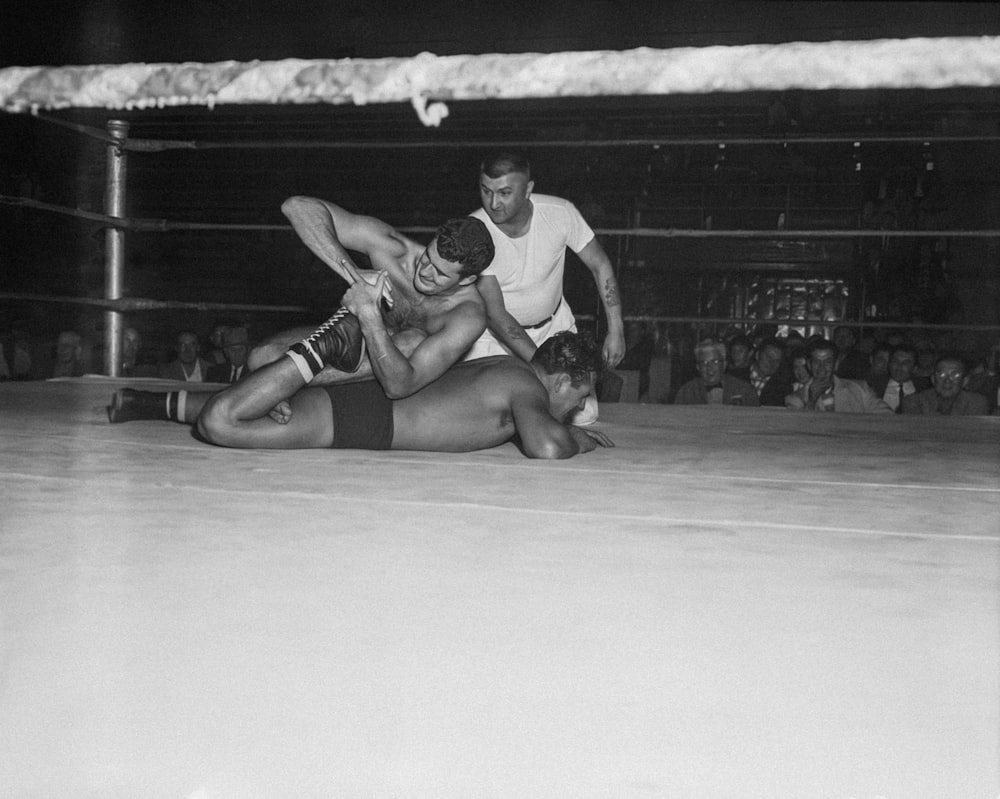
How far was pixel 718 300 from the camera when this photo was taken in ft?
26.7

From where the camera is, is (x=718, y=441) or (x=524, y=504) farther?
(x=718, y=441)

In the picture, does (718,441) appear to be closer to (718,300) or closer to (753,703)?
(753,703)

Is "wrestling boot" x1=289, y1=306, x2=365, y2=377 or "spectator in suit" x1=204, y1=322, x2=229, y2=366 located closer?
"wrestling boot" x1=289, y1=306, x2=365, y2=377

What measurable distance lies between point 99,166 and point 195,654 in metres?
7.82

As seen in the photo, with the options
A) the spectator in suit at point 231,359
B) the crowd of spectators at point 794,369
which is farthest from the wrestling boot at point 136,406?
the spectator in suit at point 231,359

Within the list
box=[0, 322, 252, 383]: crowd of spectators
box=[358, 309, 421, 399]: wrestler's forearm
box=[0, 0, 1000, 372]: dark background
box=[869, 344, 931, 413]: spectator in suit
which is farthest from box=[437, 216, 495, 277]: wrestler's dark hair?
box=[0, 0, 1000, 372]: dark background

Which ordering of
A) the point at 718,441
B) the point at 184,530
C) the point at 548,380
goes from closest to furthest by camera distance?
the point at 184,530 → the point at 548,380 → the point at 718,441

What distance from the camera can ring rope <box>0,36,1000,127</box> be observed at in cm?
73

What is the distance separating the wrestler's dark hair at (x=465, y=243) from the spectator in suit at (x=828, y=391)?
2346 mm

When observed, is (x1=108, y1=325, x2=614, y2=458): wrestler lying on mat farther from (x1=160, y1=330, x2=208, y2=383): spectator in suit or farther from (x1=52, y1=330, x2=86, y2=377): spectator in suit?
(x1=52, y1=330, x2=86, y2=377): spectator in suit

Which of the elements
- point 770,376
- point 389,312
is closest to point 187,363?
point 770,376

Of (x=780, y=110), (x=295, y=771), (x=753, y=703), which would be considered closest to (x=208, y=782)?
(x=295, y=771)

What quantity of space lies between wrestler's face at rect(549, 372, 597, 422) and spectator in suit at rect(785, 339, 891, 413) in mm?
2108

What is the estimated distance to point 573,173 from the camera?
7.78 meters
